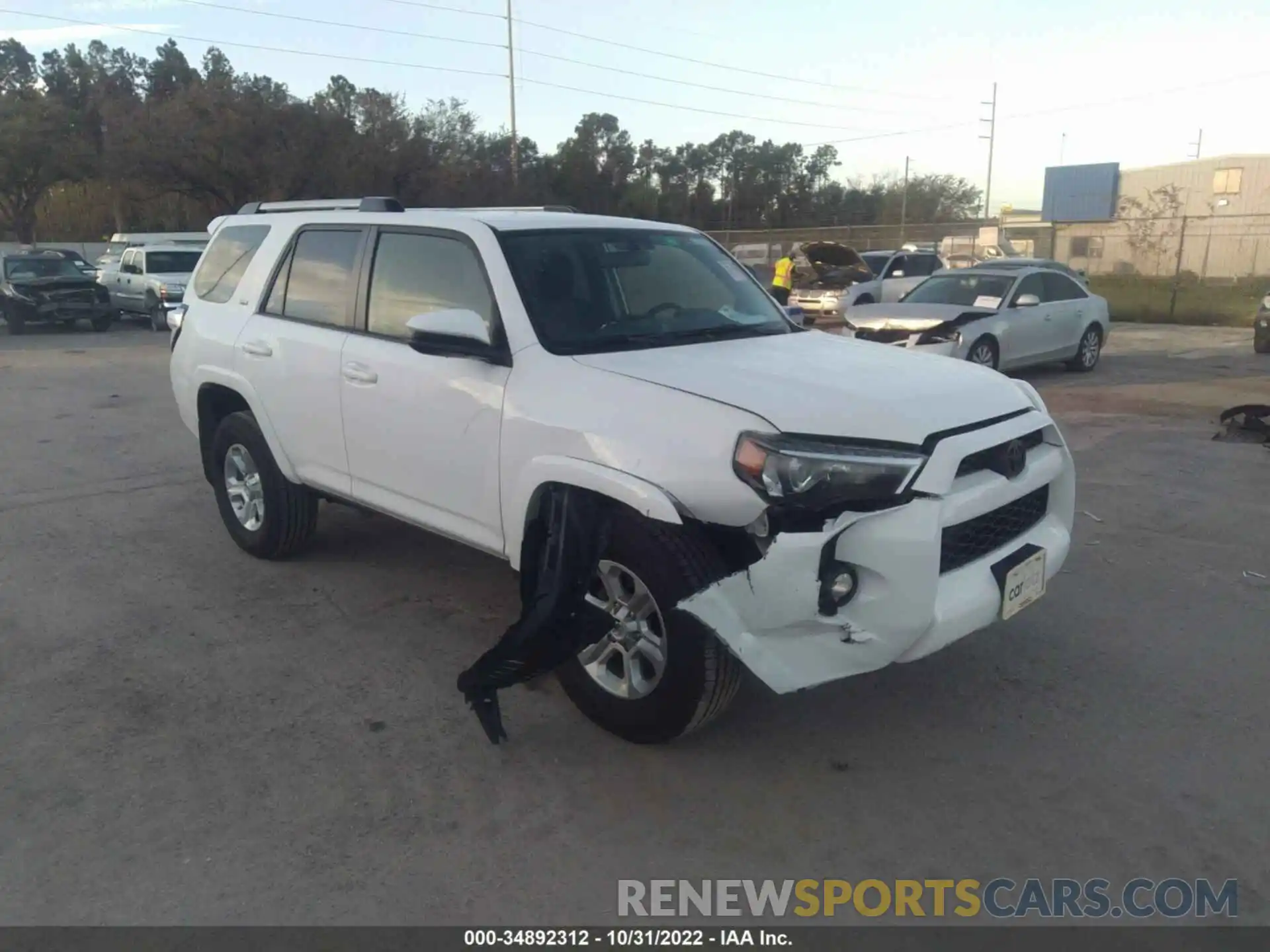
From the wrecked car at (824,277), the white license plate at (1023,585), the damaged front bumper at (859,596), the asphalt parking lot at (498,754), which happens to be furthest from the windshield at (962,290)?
the damaged front bumper at (859,596)

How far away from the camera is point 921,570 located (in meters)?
3.26

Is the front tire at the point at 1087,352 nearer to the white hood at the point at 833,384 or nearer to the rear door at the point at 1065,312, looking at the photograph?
the rear door at the point at 1065,312

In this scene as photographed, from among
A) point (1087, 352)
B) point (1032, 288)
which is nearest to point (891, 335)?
point (1032, 288)

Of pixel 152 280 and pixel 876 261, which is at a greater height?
pixel 876 261

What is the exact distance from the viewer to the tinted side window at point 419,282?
434cm

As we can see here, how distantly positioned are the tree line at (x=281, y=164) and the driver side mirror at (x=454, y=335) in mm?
25886

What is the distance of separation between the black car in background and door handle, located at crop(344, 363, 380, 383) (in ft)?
66.2

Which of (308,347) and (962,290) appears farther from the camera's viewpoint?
(962,290)

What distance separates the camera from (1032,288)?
13.3 m

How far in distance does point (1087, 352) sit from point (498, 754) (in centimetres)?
1291

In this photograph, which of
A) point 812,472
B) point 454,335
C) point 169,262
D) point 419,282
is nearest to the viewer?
point 812,472

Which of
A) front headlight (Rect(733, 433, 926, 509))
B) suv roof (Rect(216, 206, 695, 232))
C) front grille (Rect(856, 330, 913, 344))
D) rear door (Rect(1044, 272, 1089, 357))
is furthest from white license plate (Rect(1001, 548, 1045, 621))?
rear door (Rect(1044, 272, 1089, 357))

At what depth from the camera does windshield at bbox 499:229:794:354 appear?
4.15 metres

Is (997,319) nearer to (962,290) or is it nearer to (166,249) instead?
(962,290)
